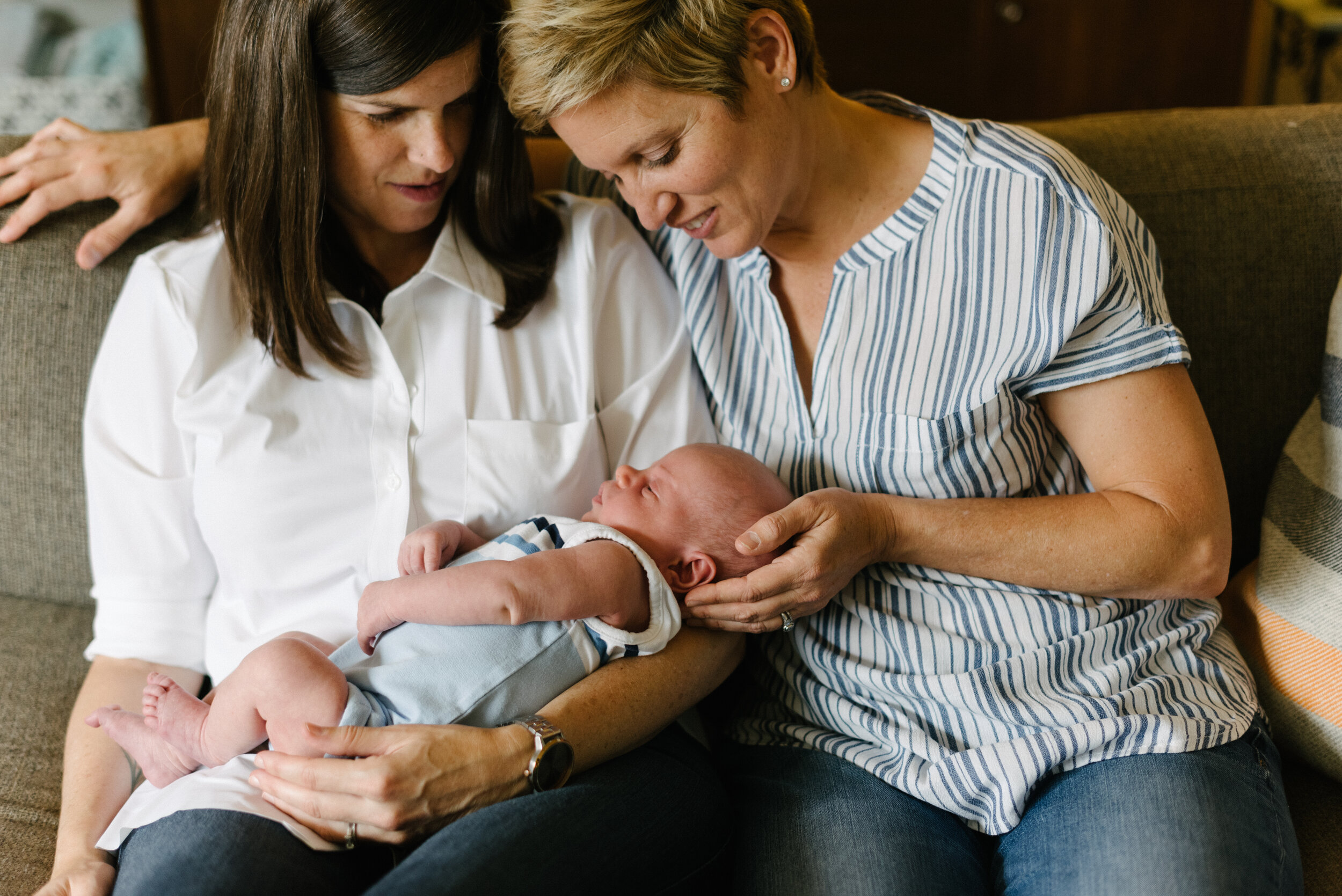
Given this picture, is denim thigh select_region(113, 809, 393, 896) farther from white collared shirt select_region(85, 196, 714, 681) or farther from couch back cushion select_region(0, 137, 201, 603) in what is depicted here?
couch back cushion select_region(0, 137, 201, 603)

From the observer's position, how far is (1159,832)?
1139 millimetres

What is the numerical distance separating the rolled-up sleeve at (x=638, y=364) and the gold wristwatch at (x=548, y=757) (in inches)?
16.9

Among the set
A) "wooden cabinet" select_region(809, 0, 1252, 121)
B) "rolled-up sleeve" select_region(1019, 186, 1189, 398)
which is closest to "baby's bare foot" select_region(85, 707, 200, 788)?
"rolled-up sleeve" select_region(1019, 186, 1189, 398)

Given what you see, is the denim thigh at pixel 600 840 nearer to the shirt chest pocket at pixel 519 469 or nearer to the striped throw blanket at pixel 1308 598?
the shirt chest pocket at pixel 519 469

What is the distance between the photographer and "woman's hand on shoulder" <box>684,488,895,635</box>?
48.0 inches

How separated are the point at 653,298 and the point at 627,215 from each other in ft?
0.57

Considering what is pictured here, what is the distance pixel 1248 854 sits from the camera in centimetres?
113

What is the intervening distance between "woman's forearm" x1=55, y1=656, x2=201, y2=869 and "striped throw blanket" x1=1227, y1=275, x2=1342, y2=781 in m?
1.45

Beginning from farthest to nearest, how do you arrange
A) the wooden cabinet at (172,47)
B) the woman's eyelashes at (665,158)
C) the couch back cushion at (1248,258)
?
the wooden cabinet at (172,47) < the couch back cushion at (1248,258) < the woman's eyelashes at (665,158)

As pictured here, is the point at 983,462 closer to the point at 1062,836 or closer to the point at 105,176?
the point at 1062,836

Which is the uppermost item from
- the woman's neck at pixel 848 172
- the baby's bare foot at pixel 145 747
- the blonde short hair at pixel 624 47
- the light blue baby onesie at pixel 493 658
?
the blonde short hair at pixel 624 47

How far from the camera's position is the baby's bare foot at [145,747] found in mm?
1245

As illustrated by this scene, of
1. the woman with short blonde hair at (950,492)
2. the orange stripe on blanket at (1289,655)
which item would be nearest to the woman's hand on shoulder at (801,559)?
the woman with short blonde hair at (950,492)

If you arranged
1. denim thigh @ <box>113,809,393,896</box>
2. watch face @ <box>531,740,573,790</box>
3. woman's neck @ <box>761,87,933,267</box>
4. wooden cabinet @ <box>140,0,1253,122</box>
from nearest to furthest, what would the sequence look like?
1. denim thigh @ <box>113,809,393,896</box>
2. watch face @ <box>531,740,573,790</box>
3. woman's neck @ <box>761,87,933,267</box>
4. wooden cabinet @ <box>140,0,1253,122</box>
